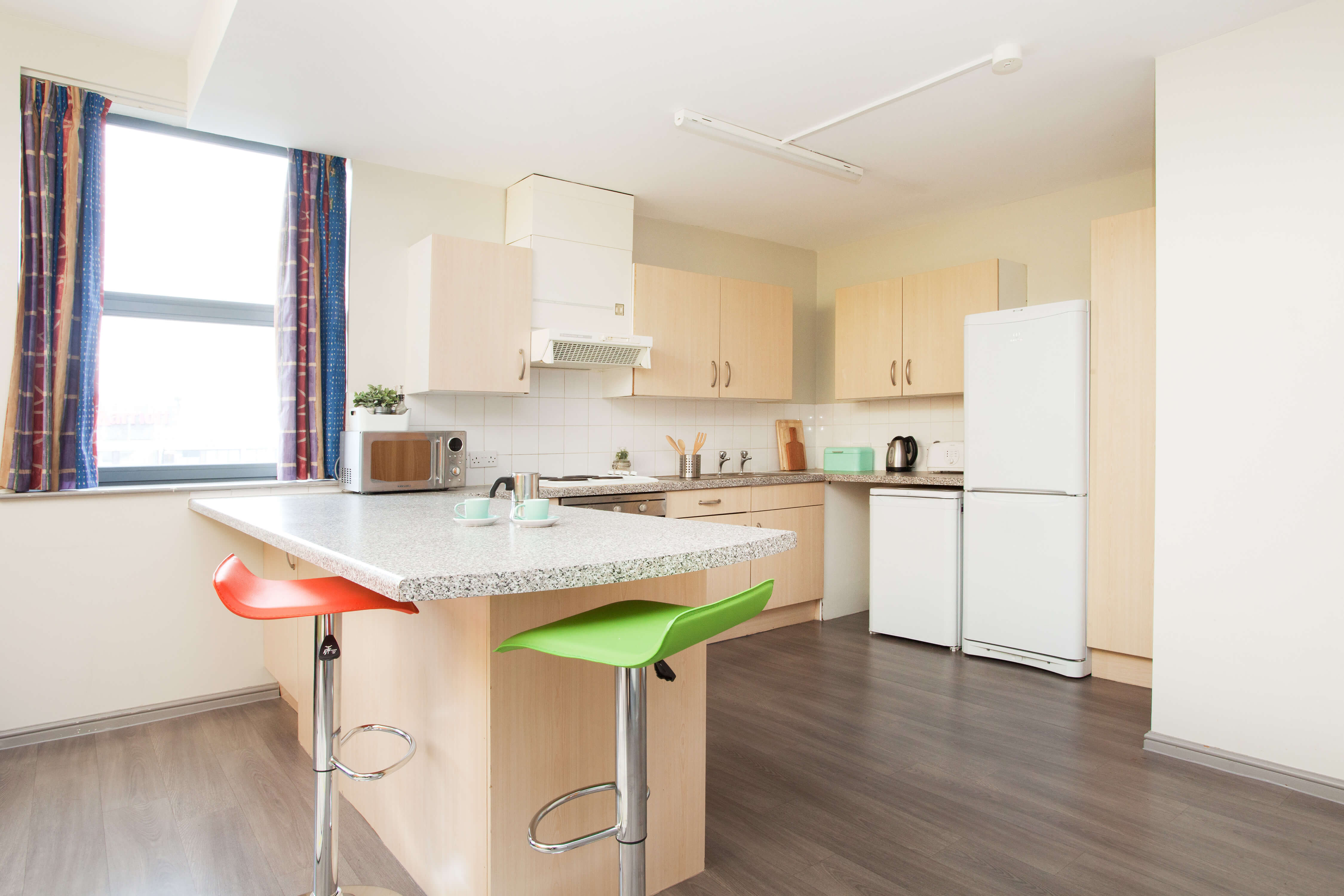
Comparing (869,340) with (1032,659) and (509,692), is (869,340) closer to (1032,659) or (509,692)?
(1032,659)

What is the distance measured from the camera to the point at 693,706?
1.87 meters

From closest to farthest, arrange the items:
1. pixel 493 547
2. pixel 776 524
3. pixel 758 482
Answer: pixel 493 547, pixel 758 482, pixel 776 524

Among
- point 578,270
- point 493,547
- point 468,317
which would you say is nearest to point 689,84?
point 578,270

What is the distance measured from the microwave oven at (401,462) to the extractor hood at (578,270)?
656mm

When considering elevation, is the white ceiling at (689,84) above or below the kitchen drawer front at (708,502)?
above

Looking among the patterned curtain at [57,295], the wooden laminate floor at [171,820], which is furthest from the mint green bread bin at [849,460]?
the patterned curtain at [57,295]

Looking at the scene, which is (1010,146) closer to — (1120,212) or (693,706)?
(1120,212)

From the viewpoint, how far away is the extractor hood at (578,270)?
3.69 metres

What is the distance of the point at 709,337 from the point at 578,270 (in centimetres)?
92

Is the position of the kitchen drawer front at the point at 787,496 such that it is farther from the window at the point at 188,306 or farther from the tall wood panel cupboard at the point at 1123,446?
the window at the point at 188,306

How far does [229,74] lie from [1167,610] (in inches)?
152

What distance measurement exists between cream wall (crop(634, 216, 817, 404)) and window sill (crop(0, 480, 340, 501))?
7.42 ft

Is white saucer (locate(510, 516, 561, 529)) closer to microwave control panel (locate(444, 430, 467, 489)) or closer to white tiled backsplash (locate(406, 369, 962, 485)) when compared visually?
microwave control panel (locate(444, 430, 467, 489))

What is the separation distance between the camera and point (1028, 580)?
11.4ft
